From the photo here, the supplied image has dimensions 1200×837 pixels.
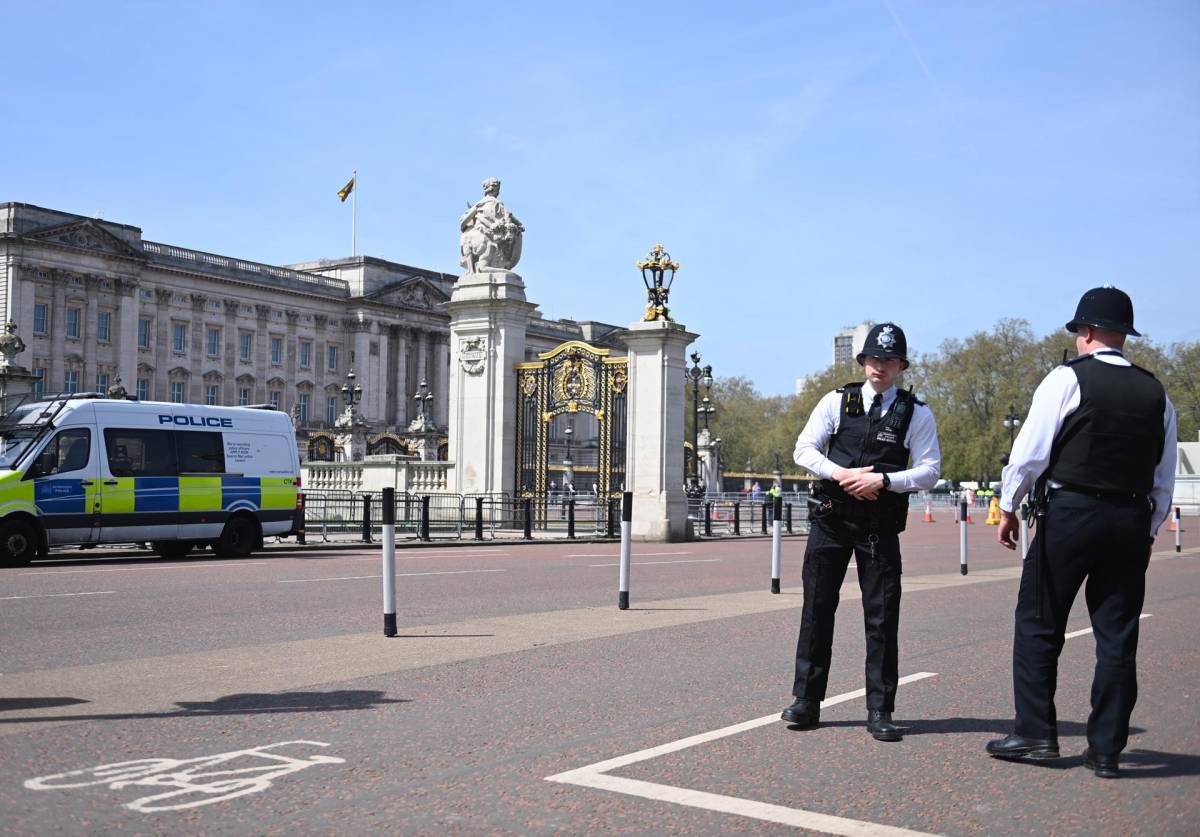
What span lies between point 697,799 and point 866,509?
2.04m

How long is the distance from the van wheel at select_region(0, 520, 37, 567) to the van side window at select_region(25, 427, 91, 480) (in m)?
0.74

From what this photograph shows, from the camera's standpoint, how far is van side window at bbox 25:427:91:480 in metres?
20.0

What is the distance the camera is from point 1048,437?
6.03 metres

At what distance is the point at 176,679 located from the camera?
829 cm

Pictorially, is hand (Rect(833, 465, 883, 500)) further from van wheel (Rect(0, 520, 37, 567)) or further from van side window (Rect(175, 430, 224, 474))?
van side window (Rect(175, 430, 224, 474))

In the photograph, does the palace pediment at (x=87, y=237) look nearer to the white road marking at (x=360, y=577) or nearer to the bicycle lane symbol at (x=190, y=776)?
the white road marking at (x=360, y=577)

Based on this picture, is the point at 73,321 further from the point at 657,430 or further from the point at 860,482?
the point at 860,482

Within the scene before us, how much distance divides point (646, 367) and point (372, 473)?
28.5 ft

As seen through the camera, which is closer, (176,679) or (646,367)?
(176,679)

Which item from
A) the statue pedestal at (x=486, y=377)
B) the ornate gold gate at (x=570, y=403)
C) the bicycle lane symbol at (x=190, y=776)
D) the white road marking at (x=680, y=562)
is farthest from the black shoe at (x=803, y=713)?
the statue pedestal at (x=486, y=377)

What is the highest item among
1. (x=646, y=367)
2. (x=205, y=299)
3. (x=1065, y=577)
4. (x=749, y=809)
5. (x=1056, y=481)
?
(x=205, y=299)

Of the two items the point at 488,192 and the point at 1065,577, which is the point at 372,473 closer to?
the point at 488,192

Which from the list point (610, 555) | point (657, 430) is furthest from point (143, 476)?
point (657, 430)

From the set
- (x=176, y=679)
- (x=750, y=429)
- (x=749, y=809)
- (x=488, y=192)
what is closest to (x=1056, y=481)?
(x=749, y=809)
